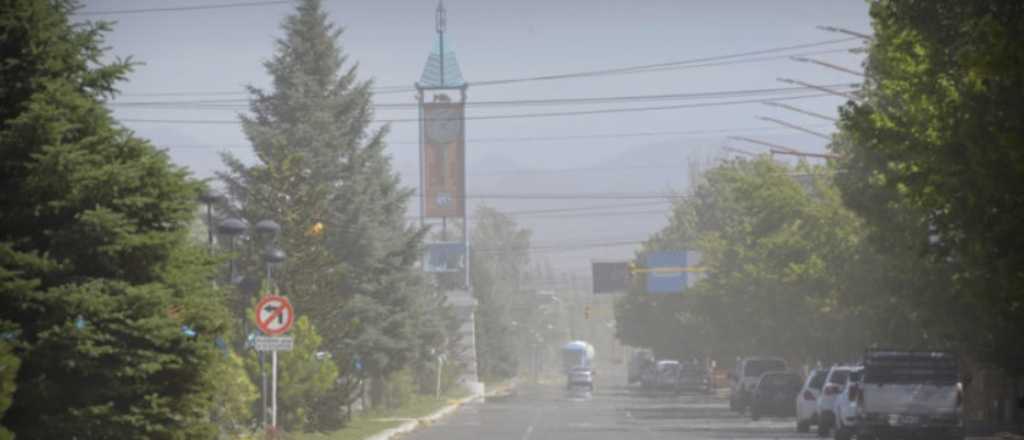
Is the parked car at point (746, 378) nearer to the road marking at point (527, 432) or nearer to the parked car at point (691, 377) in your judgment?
the road marking at point (527, 432)

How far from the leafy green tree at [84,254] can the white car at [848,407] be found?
63.4ft

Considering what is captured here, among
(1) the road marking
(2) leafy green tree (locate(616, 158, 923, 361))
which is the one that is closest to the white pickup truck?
(2) leafy green tree (locate(616, 158, 923, 361))

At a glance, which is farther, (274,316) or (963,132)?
(274,316)

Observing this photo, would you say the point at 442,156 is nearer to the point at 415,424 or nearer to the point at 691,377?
the point at 691,377

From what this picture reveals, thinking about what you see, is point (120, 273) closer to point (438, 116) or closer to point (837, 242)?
point (837, 242)

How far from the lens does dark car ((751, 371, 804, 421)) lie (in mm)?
54156

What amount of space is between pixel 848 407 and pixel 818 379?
6.65m

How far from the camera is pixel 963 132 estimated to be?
818 inches

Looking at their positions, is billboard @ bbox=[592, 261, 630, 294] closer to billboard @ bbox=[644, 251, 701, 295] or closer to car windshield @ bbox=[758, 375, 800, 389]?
billboard @ bbox=[644, 251, 701, 295]

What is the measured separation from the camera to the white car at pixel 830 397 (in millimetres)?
39781

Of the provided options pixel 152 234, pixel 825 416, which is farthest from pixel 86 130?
pixel 825 416

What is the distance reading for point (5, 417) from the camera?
63.6ft

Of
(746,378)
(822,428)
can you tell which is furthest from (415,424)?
(746,378)

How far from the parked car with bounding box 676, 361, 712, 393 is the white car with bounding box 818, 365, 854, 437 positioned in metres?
54.6
